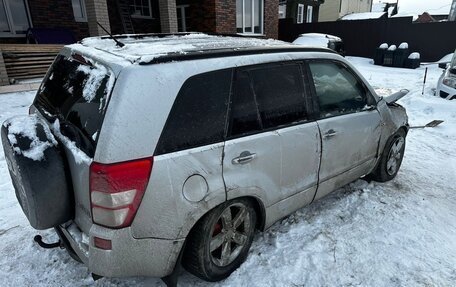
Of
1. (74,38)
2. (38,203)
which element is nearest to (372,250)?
(38,203)

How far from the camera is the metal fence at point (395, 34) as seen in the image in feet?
54.0

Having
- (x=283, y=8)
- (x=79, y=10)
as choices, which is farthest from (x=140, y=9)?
(x=283, y=8)

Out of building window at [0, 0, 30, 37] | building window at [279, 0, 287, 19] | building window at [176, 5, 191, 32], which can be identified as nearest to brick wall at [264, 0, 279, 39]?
building window at [176, 5, 191, 32]

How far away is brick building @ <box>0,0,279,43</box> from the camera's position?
11.0 m

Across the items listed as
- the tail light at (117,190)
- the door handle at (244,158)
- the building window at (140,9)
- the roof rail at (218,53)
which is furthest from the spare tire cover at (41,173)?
the building window at (140,9)

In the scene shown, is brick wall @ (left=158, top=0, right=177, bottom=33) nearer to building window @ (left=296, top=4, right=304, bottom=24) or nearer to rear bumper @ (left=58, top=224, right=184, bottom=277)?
rear bumper @ (left=58, top=224, right=184, bottom=277)

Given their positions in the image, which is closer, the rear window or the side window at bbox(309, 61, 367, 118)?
the rear window

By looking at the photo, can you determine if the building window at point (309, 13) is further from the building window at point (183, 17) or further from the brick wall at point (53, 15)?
the brick wall at point (53, 15)

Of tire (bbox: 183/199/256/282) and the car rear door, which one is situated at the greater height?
the car rear door

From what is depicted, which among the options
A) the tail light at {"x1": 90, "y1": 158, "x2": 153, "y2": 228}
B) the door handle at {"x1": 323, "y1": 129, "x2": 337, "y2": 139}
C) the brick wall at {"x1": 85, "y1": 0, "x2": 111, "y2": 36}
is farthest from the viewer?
the brick wall at {"x1": 85, "y1": 0, "x2": 111, "y2": 36}

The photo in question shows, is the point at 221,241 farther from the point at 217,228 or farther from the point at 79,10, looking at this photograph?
the point at 79,10

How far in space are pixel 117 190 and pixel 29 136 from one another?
708mm

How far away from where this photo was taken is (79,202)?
2.08 meters

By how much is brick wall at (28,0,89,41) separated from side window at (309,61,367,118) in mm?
11379
